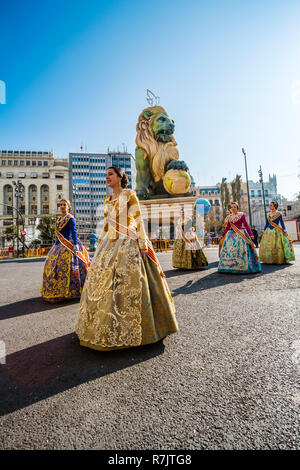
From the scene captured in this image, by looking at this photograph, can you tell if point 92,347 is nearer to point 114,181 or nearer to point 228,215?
Answer: point 114,181

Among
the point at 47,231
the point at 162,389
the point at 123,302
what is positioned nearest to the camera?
the point at 162,389

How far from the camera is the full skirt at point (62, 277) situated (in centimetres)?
443

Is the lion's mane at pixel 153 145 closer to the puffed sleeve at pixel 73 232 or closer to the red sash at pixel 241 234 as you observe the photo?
the red sash at pixel 241 234

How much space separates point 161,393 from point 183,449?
451 millimetres

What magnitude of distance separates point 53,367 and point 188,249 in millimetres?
6396

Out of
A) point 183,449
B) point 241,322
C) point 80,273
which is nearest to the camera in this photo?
point 183,449

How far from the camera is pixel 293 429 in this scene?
4.11 feet

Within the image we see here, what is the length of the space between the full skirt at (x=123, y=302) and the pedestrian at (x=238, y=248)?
4719mm

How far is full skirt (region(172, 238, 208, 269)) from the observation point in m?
8.04

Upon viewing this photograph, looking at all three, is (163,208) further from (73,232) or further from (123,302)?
(123,302)

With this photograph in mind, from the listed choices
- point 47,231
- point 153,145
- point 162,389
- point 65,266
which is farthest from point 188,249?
point 47,231

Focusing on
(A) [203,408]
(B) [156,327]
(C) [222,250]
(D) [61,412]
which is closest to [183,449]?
(A) [203,408]

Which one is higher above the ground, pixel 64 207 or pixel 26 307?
pixel 64 207

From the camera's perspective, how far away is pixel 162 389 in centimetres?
165
